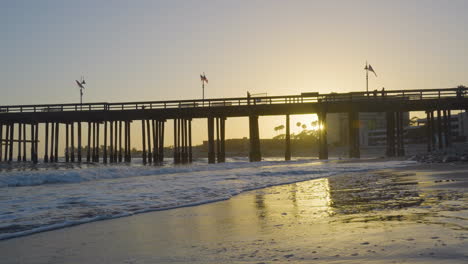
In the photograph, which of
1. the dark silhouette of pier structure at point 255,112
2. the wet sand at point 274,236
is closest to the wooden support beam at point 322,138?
the dark silhouette of pier structure at point 255,112

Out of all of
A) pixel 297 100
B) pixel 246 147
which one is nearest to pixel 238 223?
pixel 297 100

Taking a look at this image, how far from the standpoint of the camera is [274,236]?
434 centimetres

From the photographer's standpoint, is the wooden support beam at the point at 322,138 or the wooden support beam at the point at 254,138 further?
the wooden support beam at the point at 254,138

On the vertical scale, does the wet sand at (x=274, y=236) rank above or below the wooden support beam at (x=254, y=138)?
below

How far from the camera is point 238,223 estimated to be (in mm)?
5430

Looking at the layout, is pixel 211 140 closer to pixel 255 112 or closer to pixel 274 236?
pixel 255 112

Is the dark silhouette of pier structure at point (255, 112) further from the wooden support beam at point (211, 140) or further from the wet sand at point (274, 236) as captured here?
the wet sand at point (274, 236)

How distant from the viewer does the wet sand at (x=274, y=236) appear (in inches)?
135

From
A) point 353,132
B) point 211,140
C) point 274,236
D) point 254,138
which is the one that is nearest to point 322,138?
point 353,132

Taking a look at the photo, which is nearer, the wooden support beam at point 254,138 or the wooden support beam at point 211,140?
the wooden support beam at point 254,138

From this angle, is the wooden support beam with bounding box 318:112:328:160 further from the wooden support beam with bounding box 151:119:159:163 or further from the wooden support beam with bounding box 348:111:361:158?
the wooden support beam with bounding box 151:119:159:163

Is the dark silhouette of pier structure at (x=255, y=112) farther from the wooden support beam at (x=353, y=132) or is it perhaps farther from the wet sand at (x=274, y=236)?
the wet sand at (x=274, y=236)

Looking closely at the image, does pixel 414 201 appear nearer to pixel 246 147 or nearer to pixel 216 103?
pixel 216 103

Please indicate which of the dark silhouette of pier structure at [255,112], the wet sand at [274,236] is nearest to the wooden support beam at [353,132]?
the dark silhouette of pier structure at [255,112]
